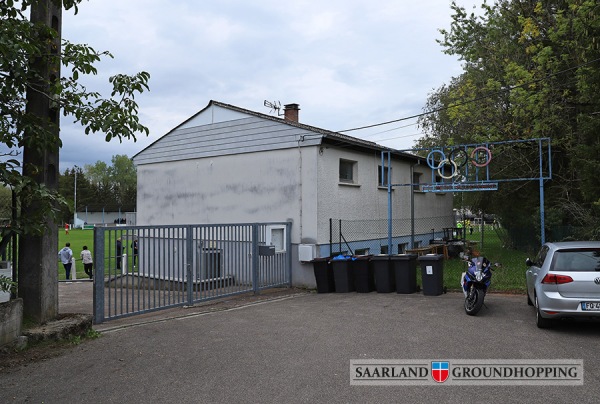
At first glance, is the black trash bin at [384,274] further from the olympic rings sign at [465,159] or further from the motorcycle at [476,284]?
the olympic rings sign at [465,159]

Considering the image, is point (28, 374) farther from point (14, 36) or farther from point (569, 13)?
point (569, 13)

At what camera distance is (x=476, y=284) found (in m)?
9.34

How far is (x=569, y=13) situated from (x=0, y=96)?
18400 mm

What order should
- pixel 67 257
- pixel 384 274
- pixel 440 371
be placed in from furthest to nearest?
1. pixel 67 257
2. pixel 384 274
3. pixel 440 371

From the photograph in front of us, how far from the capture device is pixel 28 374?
5.84 metres

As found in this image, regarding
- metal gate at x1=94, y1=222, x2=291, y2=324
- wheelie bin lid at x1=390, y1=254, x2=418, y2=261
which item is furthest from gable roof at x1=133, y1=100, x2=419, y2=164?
wheelie bin lid at x1=390, y1=254, x2=418, y2=261

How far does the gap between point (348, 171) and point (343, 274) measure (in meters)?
A: 4.30

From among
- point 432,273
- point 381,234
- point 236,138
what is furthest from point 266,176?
point 432,273

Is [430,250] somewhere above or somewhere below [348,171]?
below

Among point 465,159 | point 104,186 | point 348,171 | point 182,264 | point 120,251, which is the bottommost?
point 182,264

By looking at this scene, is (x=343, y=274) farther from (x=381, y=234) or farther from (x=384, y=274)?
(x=381, y=234)

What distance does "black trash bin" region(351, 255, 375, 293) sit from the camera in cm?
1279

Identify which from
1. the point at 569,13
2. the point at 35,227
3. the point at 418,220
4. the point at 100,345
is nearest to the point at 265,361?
the point at 100,345

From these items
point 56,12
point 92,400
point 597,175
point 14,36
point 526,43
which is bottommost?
point 92,400
